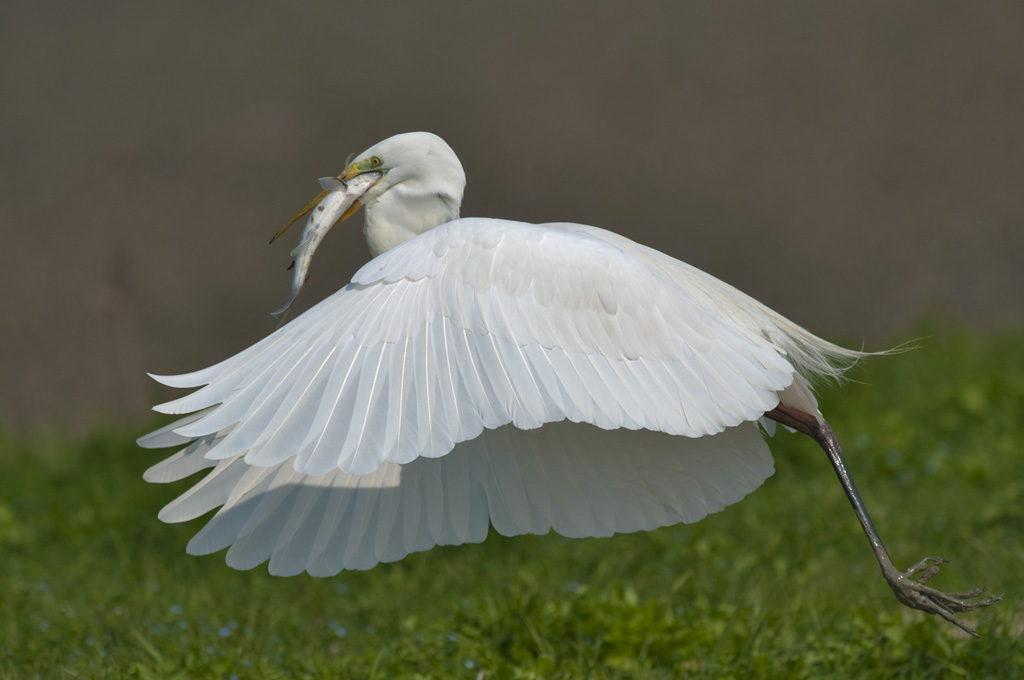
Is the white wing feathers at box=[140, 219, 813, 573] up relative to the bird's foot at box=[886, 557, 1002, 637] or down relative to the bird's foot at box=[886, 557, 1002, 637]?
up

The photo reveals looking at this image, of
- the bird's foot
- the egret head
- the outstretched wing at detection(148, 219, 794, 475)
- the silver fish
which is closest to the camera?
the outstretched wing at detection(148, 219, 794, 475)

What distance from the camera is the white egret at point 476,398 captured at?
1.84 metres

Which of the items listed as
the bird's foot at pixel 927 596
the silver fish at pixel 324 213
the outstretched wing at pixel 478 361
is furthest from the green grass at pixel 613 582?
the silver fish at pixel 324 213

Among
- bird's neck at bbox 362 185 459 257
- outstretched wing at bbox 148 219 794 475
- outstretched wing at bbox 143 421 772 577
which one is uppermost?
bird's neck at bbox 362 185 459 257

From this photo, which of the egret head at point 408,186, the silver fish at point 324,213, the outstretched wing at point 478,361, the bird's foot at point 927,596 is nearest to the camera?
the outstretched wing at point 478,361

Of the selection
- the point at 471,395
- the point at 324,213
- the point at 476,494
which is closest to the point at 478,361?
the point at 471,395

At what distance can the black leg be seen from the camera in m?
2.19

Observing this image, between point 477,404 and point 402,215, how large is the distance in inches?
34.3

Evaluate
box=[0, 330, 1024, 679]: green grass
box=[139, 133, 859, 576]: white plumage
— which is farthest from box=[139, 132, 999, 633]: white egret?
box=[0, 330, 1024, 679]: green grass

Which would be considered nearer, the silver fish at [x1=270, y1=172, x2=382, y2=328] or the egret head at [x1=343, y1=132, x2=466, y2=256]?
the silver fish at [x1=270, y1=172, x2=382, y2=328]

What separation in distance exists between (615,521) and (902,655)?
2.36ft

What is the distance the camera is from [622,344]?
2.07 m

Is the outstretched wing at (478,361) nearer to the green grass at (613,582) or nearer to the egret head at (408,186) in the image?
the egret head at (408,186)

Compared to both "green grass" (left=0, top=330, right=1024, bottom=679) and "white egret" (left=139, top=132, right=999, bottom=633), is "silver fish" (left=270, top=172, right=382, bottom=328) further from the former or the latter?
"green grass" (left=0, top=330, right=1024, bottom=679)
